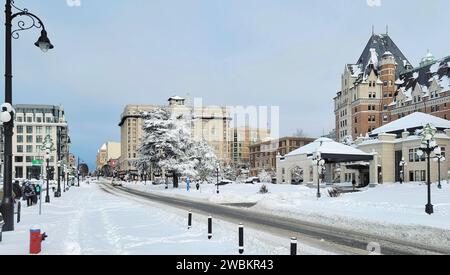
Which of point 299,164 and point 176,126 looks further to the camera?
point 176,126

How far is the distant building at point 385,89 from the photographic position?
86312mm

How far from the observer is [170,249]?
11.9m

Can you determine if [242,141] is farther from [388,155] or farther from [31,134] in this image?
[388,155]

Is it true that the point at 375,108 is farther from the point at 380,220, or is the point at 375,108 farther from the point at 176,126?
the point at 380,220

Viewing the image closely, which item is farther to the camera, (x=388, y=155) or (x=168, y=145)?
(x=168, y=145)

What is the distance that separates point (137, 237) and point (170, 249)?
2627mm

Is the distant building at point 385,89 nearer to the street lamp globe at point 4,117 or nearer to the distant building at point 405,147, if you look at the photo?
the distant building at point 405,147

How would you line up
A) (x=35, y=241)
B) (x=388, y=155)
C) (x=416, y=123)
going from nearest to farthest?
1. (x=35, y=241)
2. (x=388, y=155)
3. (x=416, y=123)

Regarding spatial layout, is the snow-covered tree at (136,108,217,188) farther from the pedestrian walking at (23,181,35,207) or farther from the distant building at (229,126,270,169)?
the distant building at (229,126,270,169)

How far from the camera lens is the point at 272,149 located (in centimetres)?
15388

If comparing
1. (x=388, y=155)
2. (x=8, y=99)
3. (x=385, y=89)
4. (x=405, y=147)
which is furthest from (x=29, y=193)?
(x=385, y=89)

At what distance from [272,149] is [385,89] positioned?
5636 cm

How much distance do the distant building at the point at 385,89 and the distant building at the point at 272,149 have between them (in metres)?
35.0

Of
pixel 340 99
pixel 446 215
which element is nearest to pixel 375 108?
pixel 340 99
